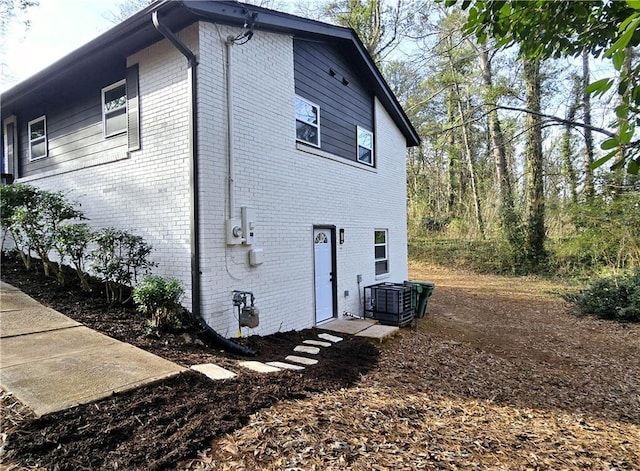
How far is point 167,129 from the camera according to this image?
576cm

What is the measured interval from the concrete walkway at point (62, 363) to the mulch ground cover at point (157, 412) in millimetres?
135

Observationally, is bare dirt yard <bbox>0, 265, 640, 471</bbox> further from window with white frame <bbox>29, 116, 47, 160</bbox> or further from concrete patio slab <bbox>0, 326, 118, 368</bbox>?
window with white frame <bbox>29, 116, 47, 160</bbox>

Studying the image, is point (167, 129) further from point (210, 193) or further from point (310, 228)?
point (310, 228)

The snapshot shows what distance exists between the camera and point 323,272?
7957 mm

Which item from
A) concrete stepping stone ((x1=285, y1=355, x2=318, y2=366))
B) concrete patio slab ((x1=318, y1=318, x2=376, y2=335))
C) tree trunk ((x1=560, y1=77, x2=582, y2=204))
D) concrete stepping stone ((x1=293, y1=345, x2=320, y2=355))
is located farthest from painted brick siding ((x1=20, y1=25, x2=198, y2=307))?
tree trunk ((x1=560, y1=77, x2=582, y2=204))

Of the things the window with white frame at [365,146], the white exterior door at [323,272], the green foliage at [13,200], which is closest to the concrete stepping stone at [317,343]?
the white exterior door at [323,272]

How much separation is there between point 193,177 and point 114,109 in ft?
9.65

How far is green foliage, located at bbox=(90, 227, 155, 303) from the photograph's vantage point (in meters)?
5.62

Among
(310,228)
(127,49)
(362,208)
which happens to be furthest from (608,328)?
(127,49)

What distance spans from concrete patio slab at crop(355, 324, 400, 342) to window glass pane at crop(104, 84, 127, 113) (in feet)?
20.0

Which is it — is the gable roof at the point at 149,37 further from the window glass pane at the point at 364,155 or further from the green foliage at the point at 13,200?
the green foliage at the point at 13,200

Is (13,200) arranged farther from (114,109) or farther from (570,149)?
(570,149)

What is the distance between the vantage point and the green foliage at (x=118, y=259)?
562cm

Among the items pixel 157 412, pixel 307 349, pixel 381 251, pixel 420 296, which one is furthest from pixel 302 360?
pixel 381 251
